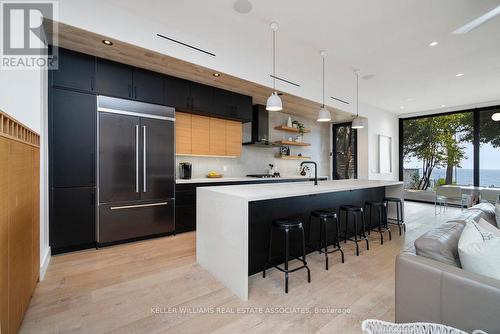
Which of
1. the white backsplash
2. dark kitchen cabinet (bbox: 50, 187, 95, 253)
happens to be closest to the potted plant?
the white backsplash

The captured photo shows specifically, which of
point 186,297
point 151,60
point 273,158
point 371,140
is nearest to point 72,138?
point 151,60

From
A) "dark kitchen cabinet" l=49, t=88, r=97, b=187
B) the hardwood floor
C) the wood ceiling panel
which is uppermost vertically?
the wood ceiling panel

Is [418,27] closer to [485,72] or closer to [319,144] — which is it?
[485,72]

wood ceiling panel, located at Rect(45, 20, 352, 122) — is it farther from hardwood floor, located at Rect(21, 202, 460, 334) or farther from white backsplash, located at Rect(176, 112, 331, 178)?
hardwood floor, located at Rect(21, 202, 460, 334)

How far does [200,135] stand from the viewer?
4.46 m

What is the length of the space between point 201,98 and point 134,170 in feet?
5.53

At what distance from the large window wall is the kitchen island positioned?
5778 mm

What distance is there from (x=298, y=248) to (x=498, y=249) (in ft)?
6.46

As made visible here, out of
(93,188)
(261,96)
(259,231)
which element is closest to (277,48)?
(261,96)

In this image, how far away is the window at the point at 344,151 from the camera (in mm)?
7250

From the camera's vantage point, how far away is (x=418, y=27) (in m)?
2.98

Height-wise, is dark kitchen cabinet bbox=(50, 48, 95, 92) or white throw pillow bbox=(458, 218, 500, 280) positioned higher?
dark kitchen cabinet bbox=(50, 48, 95, 92)

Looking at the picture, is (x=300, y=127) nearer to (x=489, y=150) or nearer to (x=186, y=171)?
(x=186, y=171)

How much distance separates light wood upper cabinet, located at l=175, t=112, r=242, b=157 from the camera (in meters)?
4.23
